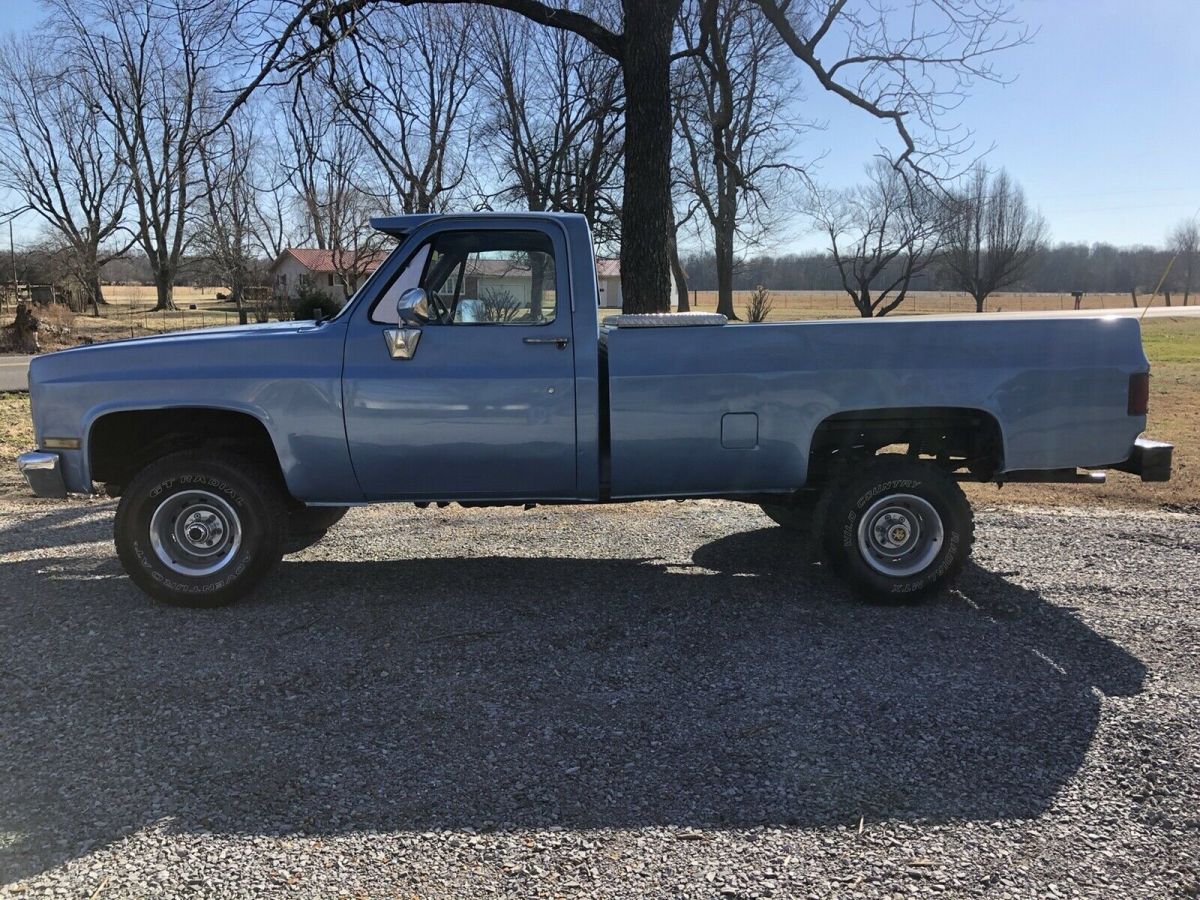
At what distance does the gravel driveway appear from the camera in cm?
291

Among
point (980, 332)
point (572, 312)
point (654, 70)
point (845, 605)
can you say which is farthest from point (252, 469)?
point (654, 70)

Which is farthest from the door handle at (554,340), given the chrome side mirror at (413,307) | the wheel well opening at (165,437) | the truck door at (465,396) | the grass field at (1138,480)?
the grass field at (1138,480)

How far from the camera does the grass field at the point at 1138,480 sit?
8641 millimetres

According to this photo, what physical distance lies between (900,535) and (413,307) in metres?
3.10

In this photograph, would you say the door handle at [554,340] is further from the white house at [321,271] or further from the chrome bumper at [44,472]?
the white house at [321,271]

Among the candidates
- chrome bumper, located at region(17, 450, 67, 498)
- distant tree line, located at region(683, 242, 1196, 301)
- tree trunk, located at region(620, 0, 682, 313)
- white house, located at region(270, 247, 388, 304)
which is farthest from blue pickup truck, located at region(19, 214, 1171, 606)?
distant tree line, located at region(683, 242, 1196, 301)

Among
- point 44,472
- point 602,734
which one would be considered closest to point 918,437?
point 602,734

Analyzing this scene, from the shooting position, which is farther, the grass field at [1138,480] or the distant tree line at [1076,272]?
the distant tree line at [1076,272]

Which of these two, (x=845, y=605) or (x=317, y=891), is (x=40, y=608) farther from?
(x=845, y=605)

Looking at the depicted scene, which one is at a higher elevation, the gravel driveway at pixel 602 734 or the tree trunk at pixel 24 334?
the tree trunk at pixel 24 334

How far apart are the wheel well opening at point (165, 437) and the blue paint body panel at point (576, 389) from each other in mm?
204

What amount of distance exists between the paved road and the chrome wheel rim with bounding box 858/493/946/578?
38.5ft

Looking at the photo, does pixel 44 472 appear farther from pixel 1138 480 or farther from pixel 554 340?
pixel 1138 480

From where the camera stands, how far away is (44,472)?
5191 millimetres
